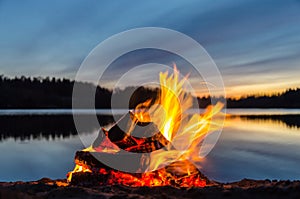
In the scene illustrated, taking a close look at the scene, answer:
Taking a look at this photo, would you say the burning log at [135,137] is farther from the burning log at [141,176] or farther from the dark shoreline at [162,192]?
the dark shoreline at [162,192]

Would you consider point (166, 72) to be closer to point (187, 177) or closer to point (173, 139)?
point (173, 139)

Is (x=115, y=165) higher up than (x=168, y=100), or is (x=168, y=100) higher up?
(x=168, y=100)

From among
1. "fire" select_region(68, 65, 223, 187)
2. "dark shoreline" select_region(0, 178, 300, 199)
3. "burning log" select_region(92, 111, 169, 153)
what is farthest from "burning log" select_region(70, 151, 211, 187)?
"dark shoreline" select_region(0, 178, 300, 199)

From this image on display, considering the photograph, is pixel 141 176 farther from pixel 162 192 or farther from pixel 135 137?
pixel 162 192

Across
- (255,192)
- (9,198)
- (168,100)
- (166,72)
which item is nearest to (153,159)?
(168,100)

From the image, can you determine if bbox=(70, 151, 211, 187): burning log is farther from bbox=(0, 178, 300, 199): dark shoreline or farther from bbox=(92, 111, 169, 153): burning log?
bbox=(0, 178, 300, 199): dark shoreline

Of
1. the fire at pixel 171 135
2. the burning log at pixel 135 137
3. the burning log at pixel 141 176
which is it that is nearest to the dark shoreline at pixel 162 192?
the burning log at pixel 141 176

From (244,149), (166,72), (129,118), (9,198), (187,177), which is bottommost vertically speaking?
(244,149)

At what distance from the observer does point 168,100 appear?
8.08 meters

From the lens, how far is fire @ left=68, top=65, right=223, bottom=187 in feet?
23.6

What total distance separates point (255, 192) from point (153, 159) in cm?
302

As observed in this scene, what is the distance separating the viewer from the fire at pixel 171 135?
718cm

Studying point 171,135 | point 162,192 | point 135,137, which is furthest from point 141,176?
point 171,135

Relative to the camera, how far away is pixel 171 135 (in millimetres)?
8398
